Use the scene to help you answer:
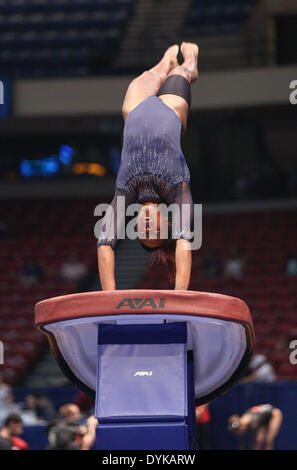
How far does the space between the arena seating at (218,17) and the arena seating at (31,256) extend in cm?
427

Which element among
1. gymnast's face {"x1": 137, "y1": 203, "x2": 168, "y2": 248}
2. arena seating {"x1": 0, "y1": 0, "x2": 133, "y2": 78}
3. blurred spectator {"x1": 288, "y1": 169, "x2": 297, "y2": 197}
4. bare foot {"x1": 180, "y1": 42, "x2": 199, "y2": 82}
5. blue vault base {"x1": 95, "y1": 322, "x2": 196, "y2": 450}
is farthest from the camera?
blurred spectator {"x1": 288, "y1": 169, "x2": 297, "y2": 197}

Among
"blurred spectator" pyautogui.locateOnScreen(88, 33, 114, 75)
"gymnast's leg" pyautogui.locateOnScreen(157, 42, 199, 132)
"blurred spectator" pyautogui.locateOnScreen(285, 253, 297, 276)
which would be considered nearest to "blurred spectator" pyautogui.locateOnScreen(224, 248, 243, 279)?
"blurred spectator" pyautogui.locateOnScreen(285, 253, 297, 276)

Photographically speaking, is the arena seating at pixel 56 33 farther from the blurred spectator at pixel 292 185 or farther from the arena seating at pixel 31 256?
the blurred spectator at pixel 292 185

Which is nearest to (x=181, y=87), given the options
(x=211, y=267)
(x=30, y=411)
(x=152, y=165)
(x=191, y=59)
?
(x=191, y=59)

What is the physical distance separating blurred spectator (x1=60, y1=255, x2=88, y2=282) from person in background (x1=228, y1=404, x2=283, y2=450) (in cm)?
639

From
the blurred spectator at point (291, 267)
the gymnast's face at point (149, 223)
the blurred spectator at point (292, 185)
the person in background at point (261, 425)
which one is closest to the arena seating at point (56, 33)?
the blurred spectator at point (292, 185)

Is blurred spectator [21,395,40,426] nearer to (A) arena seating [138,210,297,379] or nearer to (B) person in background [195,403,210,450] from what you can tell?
(B) person in background [195,403,210,450]

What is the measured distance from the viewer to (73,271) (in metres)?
13.4

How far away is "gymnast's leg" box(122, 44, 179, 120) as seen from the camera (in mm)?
4379

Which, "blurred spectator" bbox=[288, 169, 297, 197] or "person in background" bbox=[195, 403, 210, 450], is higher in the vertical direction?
"blurred spectator" bbox=[288, 169, 297, 197]

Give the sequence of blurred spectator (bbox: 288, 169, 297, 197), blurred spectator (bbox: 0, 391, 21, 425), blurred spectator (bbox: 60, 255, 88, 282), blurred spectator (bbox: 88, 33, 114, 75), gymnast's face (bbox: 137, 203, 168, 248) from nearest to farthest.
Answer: gymnast's face (bbox: 137, 203, 168, 248), blurred spectator (bbox: 0, 391, 21, 425), blurred spectator (bbox: 60, 255, 88, 282), blurred spectator (bbox: 88, 33, 114, 75), blurred spectator (bbox: 288, 169, 297, 197)
